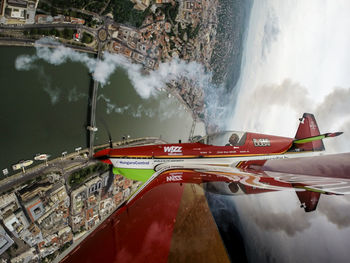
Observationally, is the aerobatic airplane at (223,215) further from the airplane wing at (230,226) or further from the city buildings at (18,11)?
the city buildings at (18,11)

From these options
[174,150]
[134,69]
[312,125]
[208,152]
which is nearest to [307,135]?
[312,125]

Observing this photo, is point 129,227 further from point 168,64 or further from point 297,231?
point 168,64

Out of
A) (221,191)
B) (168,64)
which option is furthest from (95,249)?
(168,64)

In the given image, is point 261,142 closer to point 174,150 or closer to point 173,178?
point 174,150

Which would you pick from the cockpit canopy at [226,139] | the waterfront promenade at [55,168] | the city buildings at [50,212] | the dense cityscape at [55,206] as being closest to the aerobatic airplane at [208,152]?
the cockpit canopy at [226,139]

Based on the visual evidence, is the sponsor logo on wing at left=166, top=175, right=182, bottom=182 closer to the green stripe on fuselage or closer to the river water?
the green stripe on fuselage

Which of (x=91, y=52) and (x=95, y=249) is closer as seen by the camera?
(x=95, y=249)

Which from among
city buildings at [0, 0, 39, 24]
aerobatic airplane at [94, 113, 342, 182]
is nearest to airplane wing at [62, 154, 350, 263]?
aerobatic airplane at [94, 113, 342, 182]
